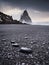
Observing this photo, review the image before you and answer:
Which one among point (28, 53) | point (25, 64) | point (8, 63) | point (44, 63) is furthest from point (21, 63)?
point (28, 53)

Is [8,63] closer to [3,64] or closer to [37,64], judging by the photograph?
[3,64]

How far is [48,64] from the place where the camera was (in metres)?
4.51

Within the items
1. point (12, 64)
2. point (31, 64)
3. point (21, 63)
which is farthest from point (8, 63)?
point (31, 64)

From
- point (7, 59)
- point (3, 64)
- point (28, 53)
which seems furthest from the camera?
point (28, 53)

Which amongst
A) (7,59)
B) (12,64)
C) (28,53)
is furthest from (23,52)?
(12,64)

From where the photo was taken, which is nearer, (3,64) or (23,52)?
(3,64)

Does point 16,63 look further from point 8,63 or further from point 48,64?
point 48,64

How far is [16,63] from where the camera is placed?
14.9ft

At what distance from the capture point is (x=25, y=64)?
14.6 ft

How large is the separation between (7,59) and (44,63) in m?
1.84

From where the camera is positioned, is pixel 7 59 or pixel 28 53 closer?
pixel 7 59

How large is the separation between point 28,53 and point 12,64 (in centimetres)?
172

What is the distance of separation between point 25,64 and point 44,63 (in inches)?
35.7

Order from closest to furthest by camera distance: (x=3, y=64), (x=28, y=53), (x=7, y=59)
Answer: (x=3, y=64) → (x=7, y=59) → (x=28, y=53)
